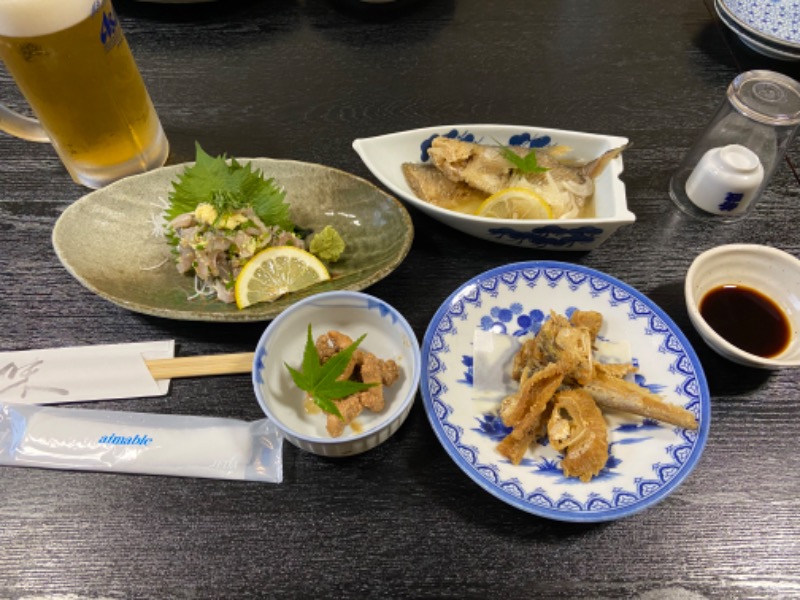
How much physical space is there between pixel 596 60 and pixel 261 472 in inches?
79.4

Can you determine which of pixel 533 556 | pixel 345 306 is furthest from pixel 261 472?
pixel 533 556

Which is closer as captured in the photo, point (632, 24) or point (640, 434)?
point (640, 434)

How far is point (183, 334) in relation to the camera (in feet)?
5.00

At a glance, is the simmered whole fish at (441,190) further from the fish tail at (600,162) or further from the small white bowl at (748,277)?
the small white bowl at (748,277)

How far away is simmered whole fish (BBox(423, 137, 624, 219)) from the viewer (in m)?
1.62

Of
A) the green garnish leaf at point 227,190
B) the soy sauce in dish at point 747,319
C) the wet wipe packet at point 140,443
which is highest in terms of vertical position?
the green garnish leaf at point 227,190

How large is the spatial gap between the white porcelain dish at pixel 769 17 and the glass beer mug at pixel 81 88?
2.16 m

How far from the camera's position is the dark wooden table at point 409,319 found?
1.17m

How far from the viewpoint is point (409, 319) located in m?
1.55

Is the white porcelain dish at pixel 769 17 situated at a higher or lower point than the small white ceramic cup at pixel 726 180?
higher

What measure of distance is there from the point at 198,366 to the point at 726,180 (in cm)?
157

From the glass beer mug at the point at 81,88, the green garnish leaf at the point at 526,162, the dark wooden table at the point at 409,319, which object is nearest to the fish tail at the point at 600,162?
the green garnish leaf at the point at 526,162

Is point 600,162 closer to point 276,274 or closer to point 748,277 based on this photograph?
point 748,277

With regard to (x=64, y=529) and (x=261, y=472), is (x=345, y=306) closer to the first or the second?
(x=261, y=472)
